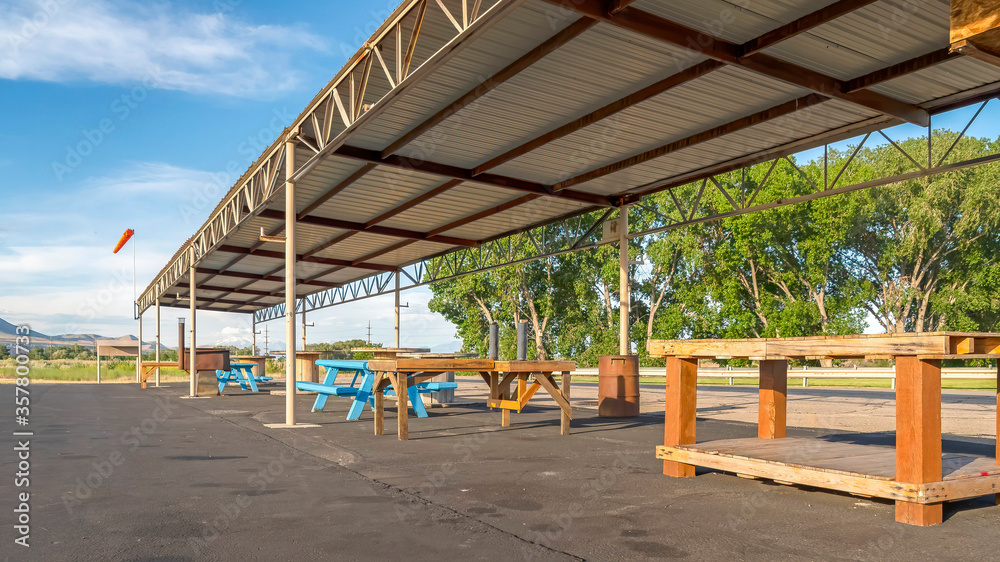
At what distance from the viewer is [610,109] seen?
10.8 m

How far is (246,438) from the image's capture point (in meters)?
9.97

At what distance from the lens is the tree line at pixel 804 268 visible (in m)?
41.1

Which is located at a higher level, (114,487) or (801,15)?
(801,15)

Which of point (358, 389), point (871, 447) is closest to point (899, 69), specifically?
point (871, 447)

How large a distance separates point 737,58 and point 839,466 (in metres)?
5.39

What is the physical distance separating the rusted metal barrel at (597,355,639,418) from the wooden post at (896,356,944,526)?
8.58 meters

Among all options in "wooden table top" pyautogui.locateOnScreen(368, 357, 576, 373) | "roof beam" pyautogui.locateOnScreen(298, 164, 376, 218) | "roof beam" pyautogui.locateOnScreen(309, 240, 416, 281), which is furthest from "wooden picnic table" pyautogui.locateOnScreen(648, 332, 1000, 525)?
"roof beam" pyautogui.locateOnScreen(309, 240, 416, 281)

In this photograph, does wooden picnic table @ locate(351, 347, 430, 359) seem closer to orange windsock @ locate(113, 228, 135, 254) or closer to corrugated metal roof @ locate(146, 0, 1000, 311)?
corrugated metal roof @ locate(146, 0, 1000, 311)

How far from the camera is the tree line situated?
4112cm

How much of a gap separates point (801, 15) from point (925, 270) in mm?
41600

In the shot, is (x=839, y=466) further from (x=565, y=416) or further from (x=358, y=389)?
(x=358, y=389)

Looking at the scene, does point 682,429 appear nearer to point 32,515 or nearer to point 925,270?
point 32,515

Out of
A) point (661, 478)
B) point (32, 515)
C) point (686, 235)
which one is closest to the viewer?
point (32, 515)

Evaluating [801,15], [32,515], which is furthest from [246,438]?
[801,15]
